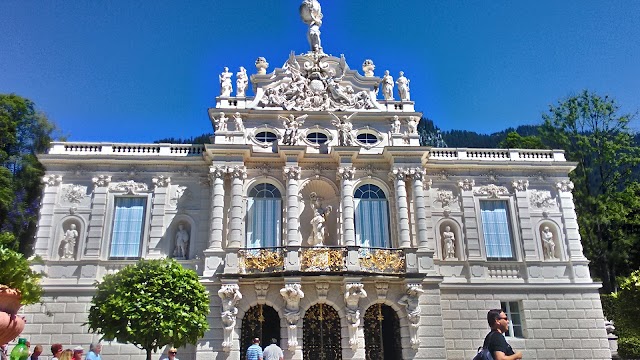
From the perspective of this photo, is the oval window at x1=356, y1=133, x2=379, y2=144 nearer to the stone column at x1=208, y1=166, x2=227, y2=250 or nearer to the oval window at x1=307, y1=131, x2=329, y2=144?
the oval window at x1=307, y1=131, x2=329, y2=144

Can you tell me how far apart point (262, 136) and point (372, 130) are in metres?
5.63

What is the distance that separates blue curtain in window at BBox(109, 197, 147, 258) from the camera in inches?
949

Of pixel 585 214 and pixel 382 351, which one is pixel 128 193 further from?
pixel 585 214

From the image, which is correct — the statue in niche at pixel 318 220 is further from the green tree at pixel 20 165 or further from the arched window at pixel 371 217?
the green tree at pixel 20 165

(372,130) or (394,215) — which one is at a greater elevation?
(372,130)

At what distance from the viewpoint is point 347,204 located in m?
24.4

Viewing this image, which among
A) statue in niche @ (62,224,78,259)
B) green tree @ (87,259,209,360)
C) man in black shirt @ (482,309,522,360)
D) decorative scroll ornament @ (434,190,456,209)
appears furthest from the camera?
decorative scroll ornament @ (434,190,456,209)

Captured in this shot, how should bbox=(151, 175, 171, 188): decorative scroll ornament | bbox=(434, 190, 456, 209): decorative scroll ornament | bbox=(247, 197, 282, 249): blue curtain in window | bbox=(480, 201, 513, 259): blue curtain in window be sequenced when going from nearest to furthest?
bbox=(247, 197, 282, 249): blue curtain in window
bbox=(151, 175, 171, 188): decorative scroll ornament
bbox=(480, 201, 513, 259): blue curtain in window
bbox=(434, 190, 456, 209): decorative scroll ornament

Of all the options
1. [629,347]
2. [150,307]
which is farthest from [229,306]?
[629,347]

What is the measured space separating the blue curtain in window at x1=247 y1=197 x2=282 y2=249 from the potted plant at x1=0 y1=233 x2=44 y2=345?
15501 mm

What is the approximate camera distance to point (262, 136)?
26.4 metres

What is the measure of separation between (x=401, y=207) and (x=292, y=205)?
510 cm

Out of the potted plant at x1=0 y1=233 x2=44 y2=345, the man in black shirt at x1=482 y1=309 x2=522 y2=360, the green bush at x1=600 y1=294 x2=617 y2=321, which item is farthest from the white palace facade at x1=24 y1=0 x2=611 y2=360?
the man in black shirt at x1=482 y1=309 x2=522 y2=360

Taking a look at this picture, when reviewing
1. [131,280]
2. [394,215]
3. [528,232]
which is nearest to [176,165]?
[131,280]
